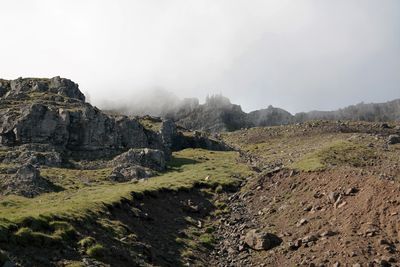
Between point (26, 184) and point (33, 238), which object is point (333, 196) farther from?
point (26, 184)

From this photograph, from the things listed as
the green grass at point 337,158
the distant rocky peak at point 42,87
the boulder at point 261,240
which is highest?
the distant rocky peak at point 42,87

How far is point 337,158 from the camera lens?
208 feet

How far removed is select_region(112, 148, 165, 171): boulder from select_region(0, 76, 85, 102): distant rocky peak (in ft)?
201

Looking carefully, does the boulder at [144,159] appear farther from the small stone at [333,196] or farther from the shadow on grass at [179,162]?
the small stone at [333,196]

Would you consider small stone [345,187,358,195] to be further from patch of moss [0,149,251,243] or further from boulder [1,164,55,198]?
boulder [1,164,55,198]

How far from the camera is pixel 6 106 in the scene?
394ft

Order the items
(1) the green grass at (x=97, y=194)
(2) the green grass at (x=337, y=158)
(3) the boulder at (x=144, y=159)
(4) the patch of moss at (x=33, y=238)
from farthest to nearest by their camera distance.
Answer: (3) the boulder at (x=144, y=159)
(2) the green grass at (x=337, y=158)
(1) the green grass at (x=97, y=194)
(4) the patch of moss at (x=33, y=238)

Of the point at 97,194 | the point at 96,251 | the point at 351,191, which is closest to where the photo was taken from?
the point at 96,251

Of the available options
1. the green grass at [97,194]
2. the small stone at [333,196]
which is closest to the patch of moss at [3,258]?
the green grass at [97,194]

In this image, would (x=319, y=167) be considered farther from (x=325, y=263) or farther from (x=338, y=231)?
Answer: (x=325, y=263)

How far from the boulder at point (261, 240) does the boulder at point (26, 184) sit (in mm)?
29956

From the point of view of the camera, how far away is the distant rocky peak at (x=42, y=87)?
145 meters

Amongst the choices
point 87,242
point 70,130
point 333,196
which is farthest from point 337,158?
point 70,130

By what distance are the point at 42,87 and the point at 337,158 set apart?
10886cm
